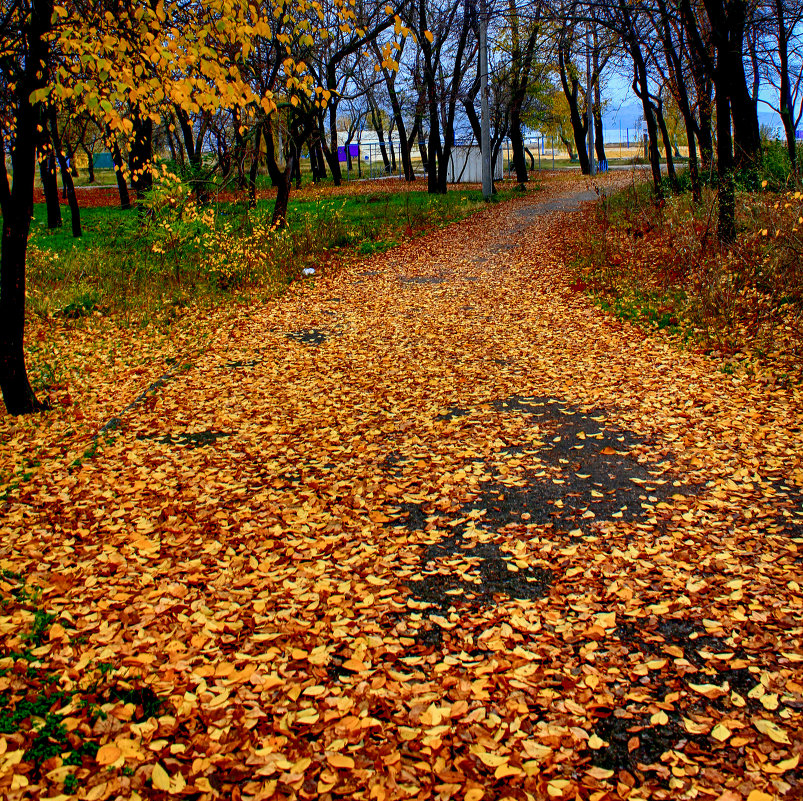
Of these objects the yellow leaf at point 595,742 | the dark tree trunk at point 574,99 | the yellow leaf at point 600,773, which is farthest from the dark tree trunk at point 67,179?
the dark tree trunk at point 574,99

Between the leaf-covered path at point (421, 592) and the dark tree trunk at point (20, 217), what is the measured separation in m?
0.53

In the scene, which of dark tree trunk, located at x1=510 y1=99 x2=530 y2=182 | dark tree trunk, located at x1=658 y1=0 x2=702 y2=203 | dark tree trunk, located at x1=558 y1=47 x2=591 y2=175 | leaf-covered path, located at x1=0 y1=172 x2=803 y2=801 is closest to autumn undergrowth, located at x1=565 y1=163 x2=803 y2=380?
leaf-covered path, located at x1=0 y1=172 x2=803 y2=801

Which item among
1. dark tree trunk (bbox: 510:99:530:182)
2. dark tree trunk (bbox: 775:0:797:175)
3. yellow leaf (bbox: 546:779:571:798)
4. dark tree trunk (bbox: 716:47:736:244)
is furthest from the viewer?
dark tree trunk (bbox: 510:99:530:182)

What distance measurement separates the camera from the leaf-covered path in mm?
2607

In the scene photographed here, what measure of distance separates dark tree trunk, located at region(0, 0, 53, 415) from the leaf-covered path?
1.74 feet

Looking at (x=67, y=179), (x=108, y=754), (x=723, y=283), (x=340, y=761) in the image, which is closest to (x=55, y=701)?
(x=108, y=754)

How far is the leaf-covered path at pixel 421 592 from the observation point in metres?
2.61

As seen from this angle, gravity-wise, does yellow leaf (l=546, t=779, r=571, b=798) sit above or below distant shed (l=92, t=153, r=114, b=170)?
below

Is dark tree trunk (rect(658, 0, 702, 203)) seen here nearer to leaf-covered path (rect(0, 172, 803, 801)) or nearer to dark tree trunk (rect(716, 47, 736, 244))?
dark tree trunk (rect(716, 47, 736, 244))

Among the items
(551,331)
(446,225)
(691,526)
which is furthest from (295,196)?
(691,526)

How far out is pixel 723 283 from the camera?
7945mm

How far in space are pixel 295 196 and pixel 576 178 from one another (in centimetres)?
1634

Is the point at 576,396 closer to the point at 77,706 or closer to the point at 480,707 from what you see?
the point at 480,707

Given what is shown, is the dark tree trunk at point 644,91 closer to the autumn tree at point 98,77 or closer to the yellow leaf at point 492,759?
the autumn tree at point 98,77
